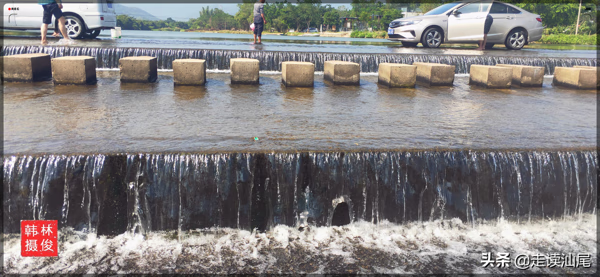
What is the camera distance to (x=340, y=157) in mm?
4551

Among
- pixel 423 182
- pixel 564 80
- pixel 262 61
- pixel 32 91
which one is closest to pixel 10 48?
pixel 32 91

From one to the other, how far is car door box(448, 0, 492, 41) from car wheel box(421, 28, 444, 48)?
0.32 m

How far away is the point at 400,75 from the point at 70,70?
19.8ft

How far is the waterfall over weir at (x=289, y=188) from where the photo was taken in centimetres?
427

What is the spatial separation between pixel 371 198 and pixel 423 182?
1.85 feet

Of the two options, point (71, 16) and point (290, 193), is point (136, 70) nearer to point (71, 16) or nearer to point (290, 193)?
point (290, 193)

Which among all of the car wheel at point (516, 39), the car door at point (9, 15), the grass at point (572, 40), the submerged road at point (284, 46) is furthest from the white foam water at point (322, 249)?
the grass at point (572, 40)

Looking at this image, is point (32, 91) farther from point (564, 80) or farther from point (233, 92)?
point (564, 80)

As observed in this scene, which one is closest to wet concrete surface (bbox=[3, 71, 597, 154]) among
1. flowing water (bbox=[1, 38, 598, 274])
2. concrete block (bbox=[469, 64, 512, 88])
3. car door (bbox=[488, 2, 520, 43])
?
flowing water (bbox=[1, 38, 598, 274])

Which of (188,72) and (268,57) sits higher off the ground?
(268,57)
